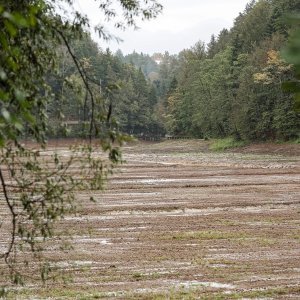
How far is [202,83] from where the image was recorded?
316ft

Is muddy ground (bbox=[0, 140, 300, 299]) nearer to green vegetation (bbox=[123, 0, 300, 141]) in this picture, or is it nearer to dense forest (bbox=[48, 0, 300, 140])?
dense forest (bbox=[48, 0, 300, 140])

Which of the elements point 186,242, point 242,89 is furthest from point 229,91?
point 186,242

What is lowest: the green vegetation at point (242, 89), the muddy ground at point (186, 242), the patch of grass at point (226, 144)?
the muddy ground at point (186, 242)

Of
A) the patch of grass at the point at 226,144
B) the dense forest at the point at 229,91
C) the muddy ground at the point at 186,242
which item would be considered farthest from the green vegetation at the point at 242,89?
the muddy ground at the point at 186,242

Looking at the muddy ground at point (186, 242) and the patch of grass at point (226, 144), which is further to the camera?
the patch of grass at point (226, 144)

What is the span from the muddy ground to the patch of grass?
3756cm

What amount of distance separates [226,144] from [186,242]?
60.7 metres

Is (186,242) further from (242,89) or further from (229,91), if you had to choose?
(229,91)

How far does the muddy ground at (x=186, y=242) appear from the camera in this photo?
45.9 feet

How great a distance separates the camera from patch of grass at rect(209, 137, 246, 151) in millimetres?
78688

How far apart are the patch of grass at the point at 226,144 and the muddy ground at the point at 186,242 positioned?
37562 mm

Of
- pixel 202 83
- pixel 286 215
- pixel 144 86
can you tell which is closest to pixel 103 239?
pixel 286 215

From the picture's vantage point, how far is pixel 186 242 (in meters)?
20.1

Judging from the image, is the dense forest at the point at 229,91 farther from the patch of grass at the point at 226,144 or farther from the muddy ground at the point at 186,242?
the muddy ground at the point at 186,242
